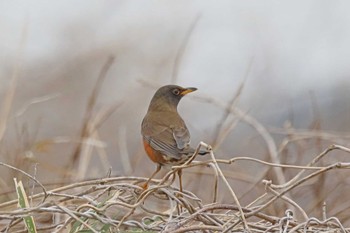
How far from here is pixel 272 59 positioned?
919 cm

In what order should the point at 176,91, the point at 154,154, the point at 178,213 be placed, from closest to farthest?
1. the point at 178,213
2. the point at 154,154
3. the point at 176,91

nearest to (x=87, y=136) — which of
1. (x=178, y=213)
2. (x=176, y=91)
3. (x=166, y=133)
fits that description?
(x=176, y=91)

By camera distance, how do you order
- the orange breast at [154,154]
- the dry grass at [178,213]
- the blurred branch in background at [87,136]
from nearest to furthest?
1. the dry grass at [178,213]
2. the orange breast at [154,154]
3. the blurred branch in background at [87,136]

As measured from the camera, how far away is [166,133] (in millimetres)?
3504

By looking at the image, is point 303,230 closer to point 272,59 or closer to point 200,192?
point 200,192

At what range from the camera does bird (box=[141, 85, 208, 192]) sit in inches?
130

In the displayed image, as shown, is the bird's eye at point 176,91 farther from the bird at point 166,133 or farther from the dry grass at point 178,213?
the dry grass at point 178,213

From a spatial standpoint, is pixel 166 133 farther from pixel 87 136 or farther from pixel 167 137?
pixel 87 136

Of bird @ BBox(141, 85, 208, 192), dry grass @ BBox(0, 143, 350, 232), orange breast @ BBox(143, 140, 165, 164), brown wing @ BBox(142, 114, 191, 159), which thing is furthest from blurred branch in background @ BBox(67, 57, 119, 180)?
dry grass @ BBox(0, 143, 350, 232)

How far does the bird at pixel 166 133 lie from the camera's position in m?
3.29

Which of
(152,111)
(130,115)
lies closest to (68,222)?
(152,111)

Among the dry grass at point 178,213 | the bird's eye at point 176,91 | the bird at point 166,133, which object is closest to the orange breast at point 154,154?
the bird at point 166,133

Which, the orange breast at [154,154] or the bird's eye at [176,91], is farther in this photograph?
the bird's eye at [176,91]

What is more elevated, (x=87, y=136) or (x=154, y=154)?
(x=154, y=154)
